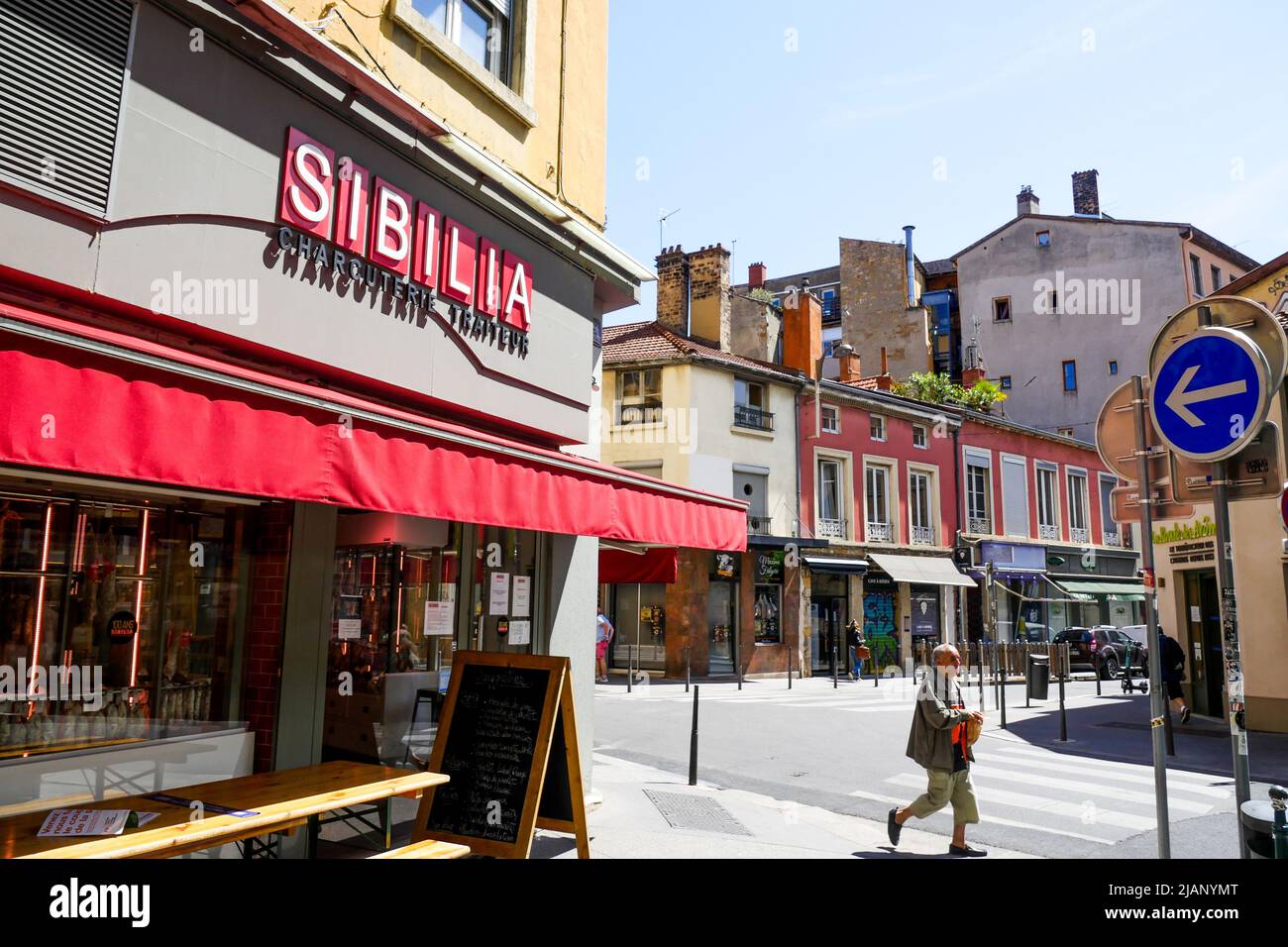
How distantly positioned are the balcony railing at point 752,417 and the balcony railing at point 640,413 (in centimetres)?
245

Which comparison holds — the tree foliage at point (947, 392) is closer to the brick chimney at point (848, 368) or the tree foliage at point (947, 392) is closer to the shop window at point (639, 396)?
the brick chimney at point (848, 368)

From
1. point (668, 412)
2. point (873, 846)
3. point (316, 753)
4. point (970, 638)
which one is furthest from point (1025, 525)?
point (316, 753)

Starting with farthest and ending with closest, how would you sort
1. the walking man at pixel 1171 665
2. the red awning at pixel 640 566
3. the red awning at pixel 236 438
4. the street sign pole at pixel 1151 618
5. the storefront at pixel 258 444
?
the walking man at pixel 1171 665 < the red awning at pixel 640 566 < the street sign pole at pixel 1151 618 < the storefront at pixel 258 444 < the red awning at pixel 236 438

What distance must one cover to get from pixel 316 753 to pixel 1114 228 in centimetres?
3993

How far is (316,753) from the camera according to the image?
5465 mm

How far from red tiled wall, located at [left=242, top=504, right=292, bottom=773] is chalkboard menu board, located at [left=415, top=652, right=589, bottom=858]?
3.42ft

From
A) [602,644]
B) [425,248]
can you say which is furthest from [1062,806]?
[602,644]

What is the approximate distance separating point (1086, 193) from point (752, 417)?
86.2ft

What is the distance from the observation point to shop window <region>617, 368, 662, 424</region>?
2538cm

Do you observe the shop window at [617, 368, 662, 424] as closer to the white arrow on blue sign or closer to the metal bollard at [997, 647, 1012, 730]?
the metal bollard at [997, 647, 1012, 730]

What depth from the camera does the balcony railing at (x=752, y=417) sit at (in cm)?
2614

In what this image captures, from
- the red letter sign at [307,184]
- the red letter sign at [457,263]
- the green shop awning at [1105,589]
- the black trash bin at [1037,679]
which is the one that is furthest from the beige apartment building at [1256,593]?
the green shop awning at [1105,589]
